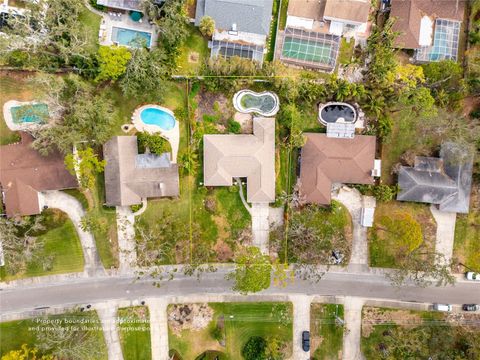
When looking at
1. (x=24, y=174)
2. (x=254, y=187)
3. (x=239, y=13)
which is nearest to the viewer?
(x=24, y=174)

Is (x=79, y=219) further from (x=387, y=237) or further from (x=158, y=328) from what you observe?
(x=387, y=237)

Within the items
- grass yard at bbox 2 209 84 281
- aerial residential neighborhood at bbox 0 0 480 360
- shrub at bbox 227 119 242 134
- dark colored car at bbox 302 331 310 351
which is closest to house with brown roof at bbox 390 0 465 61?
aerial residential neighborhood at bbox 0 0 480 360

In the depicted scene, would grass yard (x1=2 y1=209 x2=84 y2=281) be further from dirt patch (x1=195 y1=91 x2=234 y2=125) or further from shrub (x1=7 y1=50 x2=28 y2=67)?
dirt patch (x1=195 y1=91 x2=234 y2=125)

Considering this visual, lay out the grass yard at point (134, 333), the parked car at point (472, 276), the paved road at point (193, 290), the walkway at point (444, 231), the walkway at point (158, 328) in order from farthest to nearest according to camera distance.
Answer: the walkway at point (444, 231) < the parked car at point (472, 276) < the walkway at point (158, 328) < the grass yard at point (134, 333) < the paved road at point (193, 290)

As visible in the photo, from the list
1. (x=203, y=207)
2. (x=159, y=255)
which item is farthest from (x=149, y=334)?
(x=203, y=207)

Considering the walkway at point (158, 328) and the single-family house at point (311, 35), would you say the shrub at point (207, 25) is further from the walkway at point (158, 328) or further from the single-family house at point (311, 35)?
the walkway at point (158, 328)

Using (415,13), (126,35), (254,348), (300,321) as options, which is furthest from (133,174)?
(415,13)

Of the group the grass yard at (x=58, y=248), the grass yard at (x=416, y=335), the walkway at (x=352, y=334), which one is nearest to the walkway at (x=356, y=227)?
the walkway at (x=352, y=334)

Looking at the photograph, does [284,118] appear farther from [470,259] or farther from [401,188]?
[470,259]

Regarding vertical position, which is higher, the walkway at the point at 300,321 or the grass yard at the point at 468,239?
the grass yard at the point at 468,239
